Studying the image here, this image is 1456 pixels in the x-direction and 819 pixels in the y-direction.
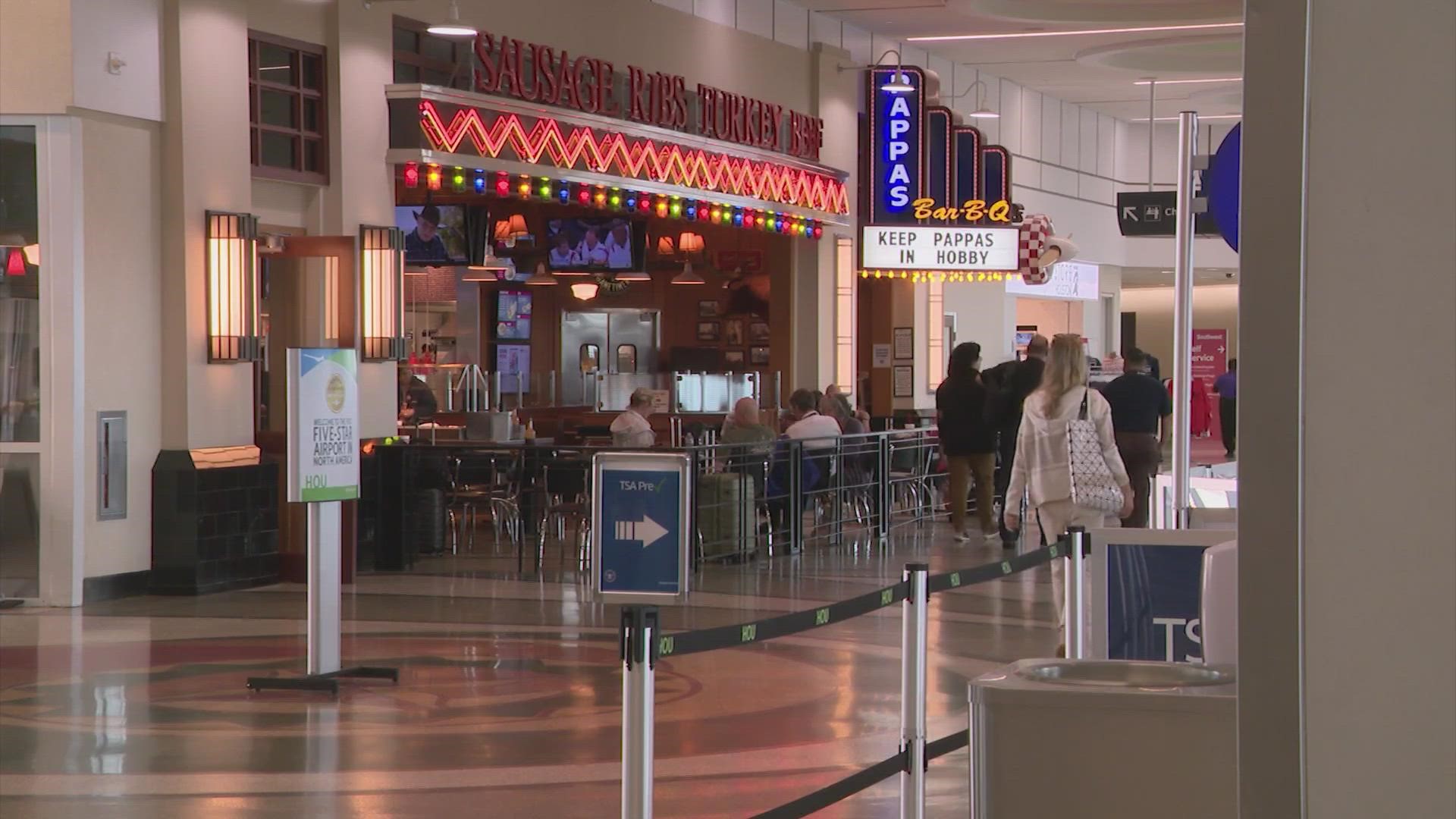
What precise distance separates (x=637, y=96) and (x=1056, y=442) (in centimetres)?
793

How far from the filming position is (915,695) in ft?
16.5

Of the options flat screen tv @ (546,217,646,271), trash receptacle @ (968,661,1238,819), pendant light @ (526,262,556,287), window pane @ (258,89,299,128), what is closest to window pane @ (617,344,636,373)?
pendant light @ (526,262,556,287)

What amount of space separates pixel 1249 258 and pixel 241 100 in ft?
34.9

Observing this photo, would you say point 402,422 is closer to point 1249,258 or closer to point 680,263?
point 680,263

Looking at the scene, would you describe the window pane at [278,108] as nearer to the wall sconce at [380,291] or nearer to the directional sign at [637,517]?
the wall sconce at [380,291]

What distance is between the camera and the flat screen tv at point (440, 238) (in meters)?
18.4

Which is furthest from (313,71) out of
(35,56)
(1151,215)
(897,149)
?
(897,149)

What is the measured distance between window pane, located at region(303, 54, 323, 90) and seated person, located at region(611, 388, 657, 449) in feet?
11.2

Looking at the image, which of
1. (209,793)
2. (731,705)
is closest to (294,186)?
(731,705)

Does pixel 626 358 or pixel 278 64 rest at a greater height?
pixel 278 64

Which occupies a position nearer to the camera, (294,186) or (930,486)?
(294,186)

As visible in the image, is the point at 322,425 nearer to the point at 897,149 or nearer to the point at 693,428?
the point at 693,428

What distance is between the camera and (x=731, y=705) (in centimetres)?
753

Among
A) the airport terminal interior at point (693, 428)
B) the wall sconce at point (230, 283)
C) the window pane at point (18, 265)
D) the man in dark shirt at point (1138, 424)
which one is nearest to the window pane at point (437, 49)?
the airport terminal interior at point (693, 428)
